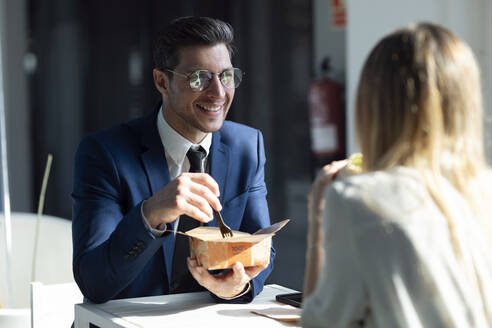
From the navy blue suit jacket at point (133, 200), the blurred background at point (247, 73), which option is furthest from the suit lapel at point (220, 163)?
the blurred background at point (247, 73)

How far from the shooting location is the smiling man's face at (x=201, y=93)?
184 centimetres

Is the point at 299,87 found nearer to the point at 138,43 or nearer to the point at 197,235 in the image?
the point at 138,43

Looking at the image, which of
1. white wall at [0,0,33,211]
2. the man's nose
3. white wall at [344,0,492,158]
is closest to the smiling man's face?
the man's nose

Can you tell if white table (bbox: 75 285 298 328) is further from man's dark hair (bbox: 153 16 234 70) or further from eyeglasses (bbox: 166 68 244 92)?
man's dark hair (bbox: 153 16 234 70)

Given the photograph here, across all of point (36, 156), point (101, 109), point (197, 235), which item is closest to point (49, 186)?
point (36, 156)

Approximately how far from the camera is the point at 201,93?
185cm

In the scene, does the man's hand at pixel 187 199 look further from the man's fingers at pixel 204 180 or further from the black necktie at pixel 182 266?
the black necktie at pixel 182 266

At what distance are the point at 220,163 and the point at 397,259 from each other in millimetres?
1045

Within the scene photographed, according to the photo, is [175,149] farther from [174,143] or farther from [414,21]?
[414,21]

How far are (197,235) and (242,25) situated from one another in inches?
149

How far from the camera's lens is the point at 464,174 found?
38.7 inches

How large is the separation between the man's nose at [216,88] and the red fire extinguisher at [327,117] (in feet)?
9.20

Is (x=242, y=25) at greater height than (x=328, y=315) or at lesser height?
greater

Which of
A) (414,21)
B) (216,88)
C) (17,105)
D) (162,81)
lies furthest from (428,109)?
(17,105)
